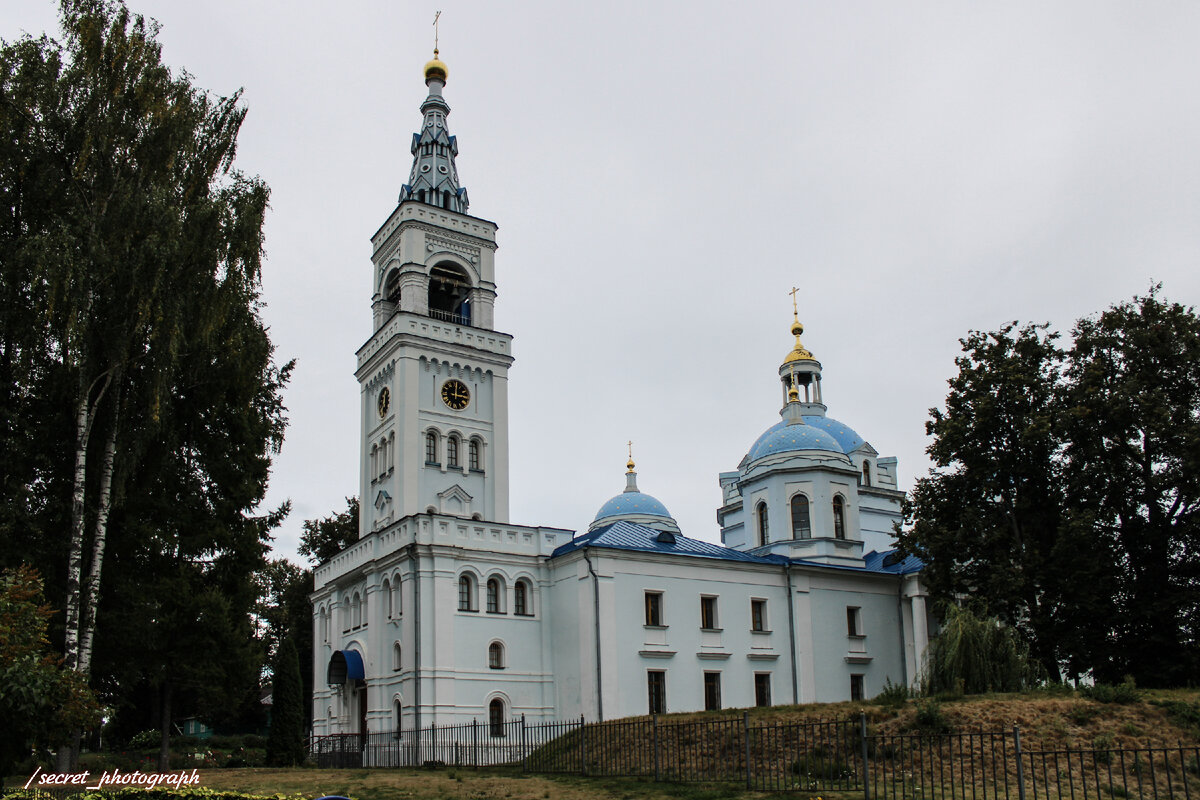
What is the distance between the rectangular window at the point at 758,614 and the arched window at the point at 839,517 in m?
6.01

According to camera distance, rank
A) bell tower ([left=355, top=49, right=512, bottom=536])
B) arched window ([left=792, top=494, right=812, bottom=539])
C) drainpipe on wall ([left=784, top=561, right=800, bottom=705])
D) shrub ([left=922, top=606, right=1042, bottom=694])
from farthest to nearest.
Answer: arched window ([left=792, top=494, right=812, bottom=539]), drainpipe on wall ([left=784, top=561, right=800, bottom=705]), bell tower ([left=355, top=49, right=512, bottom=536]), shrub ([left=922, top=606, right=1042, bottom=694])

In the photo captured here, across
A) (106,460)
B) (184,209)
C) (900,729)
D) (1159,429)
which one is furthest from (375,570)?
(1159,429)

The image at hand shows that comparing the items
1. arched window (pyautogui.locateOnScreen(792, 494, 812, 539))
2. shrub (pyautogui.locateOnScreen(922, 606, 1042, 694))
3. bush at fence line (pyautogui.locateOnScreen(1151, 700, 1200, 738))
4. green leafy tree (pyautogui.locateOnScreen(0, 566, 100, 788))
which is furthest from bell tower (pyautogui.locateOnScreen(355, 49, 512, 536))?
bush at fence line (pyautogui.locateOnScreen(1151, 700, 1200, 738))

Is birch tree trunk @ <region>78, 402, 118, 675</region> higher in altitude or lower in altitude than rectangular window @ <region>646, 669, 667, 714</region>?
higher

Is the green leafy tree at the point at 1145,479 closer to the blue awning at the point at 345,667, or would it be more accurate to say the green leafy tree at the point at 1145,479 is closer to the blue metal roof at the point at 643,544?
the blue metal roof at the point at 643,544

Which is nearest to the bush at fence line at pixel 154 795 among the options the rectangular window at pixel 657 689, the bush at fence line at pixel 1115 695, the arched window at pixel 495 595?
the bush at fence line at pixel 1115 695

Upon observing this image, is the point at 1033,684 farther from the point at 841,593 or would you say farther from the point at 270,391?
the point at 270,391

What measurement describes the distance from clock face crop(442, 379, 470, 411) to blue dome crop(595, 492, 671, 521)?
1520 centimetres

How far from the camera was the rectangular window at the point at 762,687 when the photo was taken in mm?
34250

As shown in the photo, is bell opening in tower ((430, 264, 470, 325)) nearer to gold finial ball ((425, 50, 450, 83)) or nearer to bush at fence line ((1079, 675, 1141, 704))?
gold finial ball ((425, 50, 450, 83))

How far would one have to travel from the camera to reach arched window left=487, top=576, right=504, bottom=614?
31.6 meters

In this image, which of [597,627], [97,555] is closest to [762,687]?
[597,627]

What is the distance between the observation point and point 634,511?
48438 millimetres

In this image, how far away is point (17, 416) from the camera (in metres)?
21.2
